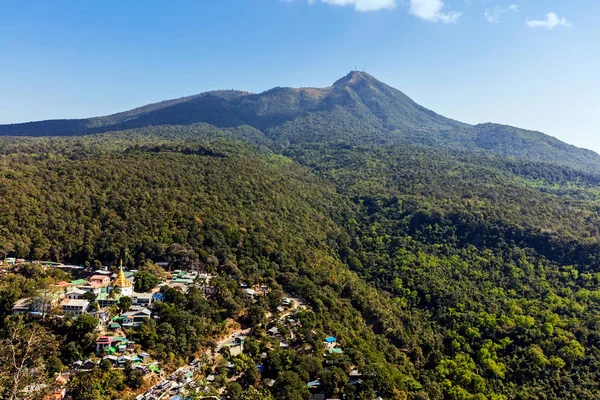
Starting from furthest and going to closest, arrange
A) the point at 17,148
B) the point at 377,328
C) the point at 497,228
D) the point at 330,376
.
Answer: the point at 17,148
the point at 497,228
the point at 377,328
the point at 330,376

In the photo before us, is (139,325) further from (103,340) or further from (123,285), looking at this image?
(123,285)

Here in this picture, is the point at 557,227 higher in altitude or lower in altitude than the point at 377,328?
higher

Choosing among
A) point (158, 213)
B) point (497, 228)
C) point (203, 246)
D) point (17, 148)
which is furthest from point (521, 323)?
point (17, 148)

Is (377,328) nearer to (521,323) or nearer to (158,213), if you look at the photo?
(521,323)

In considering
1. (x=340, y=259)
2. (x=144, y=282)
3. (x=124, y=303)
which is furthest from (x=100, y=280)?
(x=340, y=259)

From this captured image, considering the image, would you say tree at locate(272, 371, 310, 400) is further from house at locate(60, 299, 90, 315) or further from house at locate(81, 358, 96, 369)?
house at locate(60, 299, 90, 315)

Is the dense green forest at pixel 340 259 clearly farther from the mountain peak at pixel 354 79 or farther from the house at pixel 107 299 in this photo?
the mountain peak at pixel 354 79

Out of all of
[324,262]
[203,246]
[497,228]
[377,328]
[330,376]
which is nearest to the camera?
[330,376]
